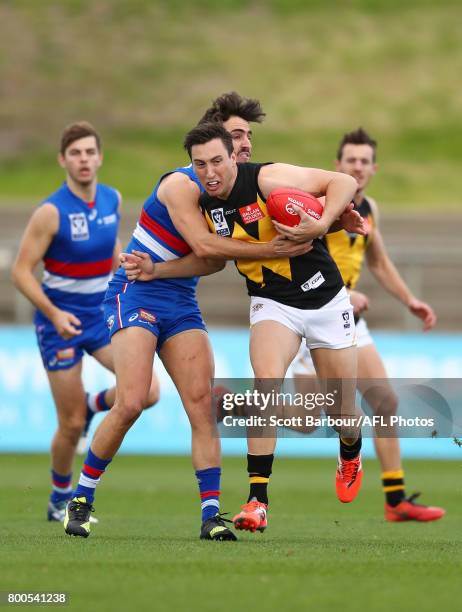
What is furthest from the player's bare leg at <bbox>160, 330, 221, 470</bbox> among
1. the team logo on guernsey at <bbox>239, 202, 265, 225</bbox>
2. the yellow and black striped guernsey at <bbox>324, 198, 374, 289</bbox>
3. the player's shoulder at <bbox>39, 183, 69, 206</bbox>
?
the yellow and black striped guernsey at <bbox>324, 198, 374, 289</bbox>

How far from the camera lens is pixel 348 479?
26.1 feet

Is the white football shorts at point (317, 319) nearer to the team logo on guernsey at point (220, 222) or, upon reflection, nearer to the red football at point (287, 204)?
the team logo on guernsey at point (220, 222)

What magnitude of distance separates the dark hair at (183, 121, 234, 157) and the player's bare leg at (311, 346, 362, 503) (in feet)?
4.40

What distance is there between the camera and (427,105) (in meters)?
43.1

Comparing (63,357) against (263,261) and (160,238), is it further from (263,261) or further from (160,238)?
(263,261)

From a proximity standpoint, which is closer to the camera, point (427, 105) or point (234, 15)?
point (427, 105)

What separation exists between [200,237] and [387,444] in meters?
3.12

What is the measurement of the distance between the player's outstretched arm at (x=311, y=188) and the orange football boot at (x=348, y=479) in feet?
4.77

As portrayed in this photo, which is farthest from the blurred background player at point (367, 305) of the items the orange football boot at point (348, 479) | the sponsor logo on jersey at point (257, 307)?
the sponsor logo on jersey at point (257, 307)

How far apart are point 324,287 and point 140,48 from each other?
39.0 m

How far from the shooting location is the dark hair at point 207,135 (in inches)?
285

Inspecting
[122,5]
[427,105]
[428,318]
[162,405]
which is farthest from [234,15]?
[428,318]

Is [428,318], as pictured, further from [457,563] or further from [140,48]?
[140,48]

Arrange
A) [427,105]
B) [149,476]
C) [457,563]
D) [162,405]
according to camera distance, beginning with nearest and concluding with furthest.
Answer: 1. [457,563]
2. [149,476]
3. [162,405]
4. [427,105]
